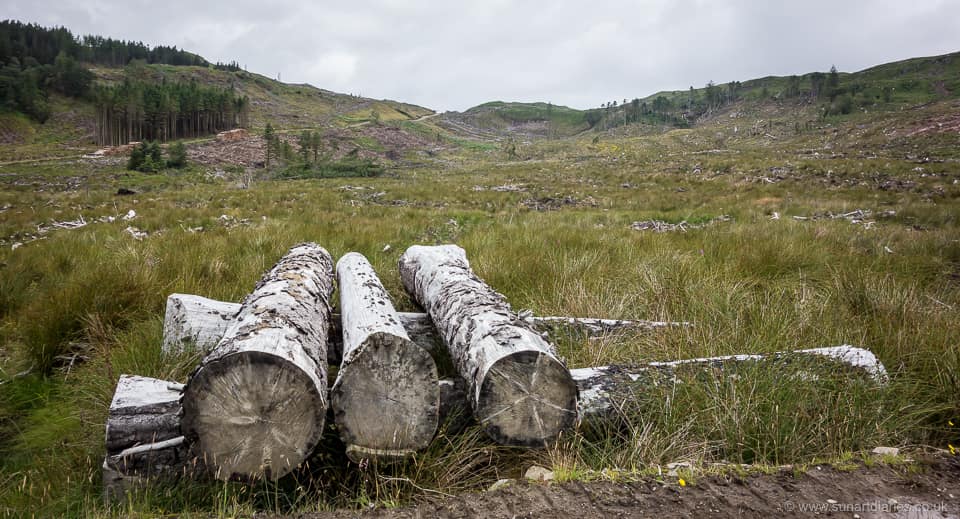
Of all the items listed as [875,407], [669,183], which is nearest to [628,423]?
[875,407]

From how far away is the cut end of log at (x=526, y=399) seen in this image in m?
2.00

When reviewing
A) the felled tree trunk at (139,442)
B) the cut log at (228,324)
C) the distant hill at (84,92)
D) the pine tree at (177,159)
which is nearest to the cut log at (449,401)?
the felled tree trunk at (139,442)

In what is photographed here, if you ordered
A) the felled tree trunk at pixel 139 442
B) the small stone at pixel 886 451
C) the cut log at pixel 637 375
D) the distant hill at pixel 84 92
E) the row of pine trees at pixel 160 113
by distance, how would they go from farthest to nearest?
the distant hill at pixel 84 92 → the row of pine trees at pixel 160 113 → the cut log at pixel 637 375 → the small stone at pixel 886 451 → the felled tree trunk at pixel 139 442

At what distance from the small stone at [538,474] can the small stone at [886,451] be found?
1555 millimetres

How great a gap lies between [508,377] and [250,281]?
3.61 metres

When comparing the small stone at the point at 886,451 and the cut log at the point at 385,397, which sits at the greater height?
the cut log at the point at 385,397

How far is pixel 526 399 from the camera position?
2025mm

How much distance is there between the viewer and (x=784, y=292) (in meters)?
4.02

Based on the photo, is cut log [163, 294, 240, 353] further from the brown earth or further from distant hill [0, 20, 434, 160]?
distant hill [0, 20, 434, 160]

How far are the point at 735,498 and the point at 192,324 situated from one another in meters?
3.27

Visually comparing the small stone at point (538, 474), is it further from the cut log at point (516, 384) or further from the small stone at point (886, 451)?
the small stone at point (886, 451)

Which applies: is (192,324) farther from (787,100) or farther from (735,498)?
(787,100)

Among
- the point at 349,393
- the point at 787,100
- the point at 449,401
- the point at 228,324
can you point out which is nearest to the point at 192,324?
the point at 228,324

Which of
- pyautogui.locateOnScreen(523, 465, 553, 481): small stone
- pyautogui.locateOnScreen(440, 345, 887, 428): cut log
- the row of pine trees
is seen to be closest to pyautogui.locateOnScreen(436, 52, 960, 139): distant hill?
the row of pine trees
